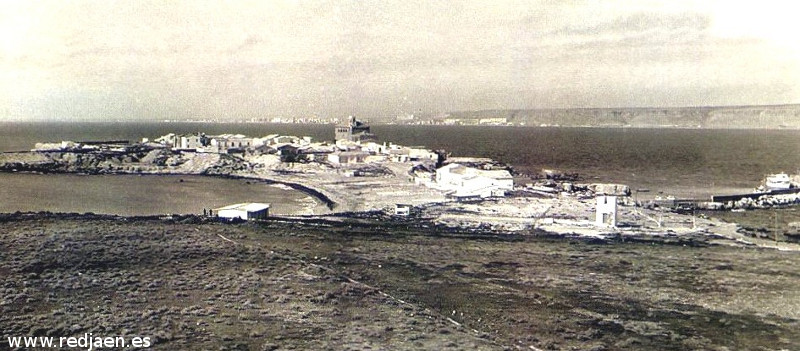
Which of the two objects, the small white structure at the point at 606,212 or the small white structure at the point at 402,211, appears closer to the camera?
the small white structure at the point at 606,212

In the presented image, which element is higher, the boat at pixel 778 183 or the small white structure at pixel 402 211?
the boat at pixel 778 183

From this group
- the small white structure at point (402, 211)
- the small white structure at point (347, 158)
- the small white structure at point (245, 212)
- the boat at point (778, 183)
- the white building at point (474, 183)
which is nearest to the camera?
the small white structure at point (245, 212)

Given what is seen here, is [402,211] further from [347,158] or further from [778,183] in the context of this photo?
[778,183]

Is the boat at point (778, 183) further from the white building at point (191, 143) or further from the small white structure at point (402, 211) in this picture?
the white building at point (191, 143)

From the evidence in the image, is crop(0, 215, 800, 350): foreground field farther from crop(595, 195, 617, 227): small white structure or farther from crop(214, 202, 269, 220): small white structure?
crop(214, 202, 269, 220): small white structure

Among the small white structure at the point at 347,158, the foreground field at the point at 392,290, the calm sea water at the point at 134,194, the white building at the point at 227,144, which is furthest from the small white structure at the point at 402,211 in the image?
the white building at the point at 227,144

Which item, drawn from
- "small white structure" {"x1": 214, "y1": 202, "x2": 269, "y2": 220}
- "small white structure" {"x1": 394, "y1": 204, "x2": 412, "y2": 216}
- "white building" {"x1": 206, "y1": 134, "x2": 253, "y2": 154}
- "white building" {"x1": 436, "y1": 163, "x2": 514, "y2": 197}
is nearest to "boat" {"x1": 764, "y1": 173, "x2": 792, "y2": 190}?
"white building" {"x1": 436, "y1": 163, "x2": 514, "y2": 197}
